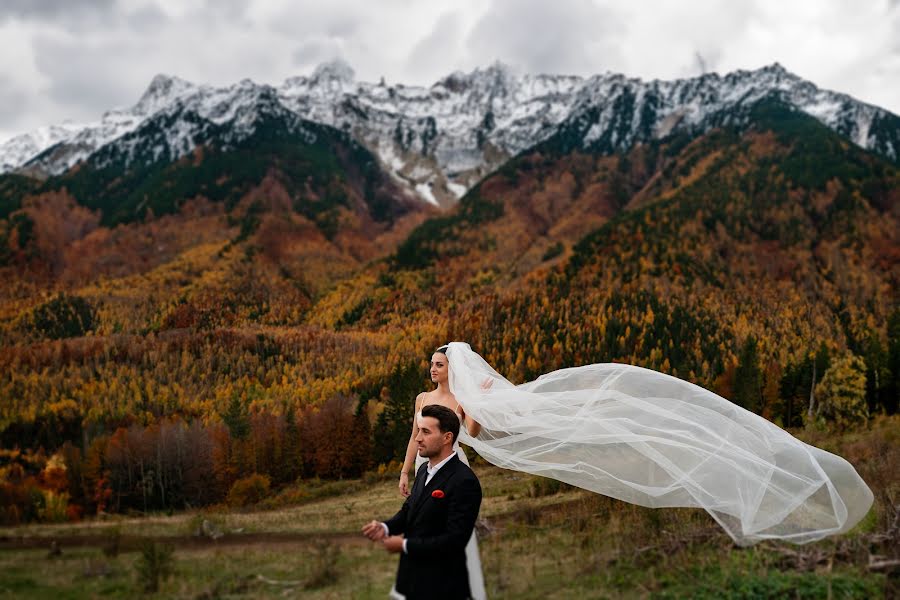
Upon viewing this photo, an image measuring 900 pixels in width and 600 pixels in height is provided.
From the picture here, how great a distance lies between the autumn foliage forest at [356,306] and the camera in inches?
1275

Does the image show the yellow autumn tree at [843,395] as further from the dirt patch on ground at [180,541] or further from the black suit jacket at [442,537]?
the black suit jacket at [442,537]

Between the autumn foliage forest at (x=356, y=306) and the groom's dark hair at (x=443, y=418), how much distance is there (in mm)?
15660

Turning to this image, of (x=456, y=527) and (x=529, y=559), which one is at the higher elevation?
(x=456, y=527)

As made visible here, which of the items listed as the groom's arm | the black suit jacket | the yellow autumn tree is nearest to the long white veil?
the black suit jacket

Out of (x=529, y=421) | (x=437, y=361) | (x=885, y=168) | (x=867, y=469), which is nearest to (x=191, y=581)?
(x=437, y=361)

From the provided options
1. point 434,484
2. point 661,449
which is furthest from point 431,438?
point 661,449

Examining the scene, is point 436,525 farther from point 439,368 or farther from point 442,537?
point 439,368

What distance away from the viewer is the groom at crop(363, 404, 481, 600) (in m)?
4.51

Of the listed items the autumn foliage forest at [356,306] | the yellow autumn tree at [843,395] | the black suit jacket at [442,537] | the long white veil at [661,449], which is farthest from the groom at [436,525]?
the yellow autumn tree at [843,395]

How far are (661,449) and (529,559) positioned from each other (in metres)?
3.34

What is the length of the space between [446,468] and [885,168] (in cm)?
15539

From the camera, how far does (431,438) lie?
482cm

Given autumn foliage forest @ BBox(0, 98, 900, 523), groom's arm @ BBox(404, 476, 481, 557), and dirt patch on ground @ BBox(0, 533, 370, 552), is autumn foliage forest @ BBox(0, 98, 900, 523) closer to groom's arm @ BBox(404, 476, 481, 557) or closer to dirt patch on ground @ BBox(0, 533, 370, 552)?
dirt patch on ground @ BBox(0, 533, 370, 552)

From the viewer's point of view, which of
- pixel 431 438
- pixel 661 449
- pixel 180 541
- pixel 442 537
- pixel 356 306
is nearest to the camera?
pixel 442 537
